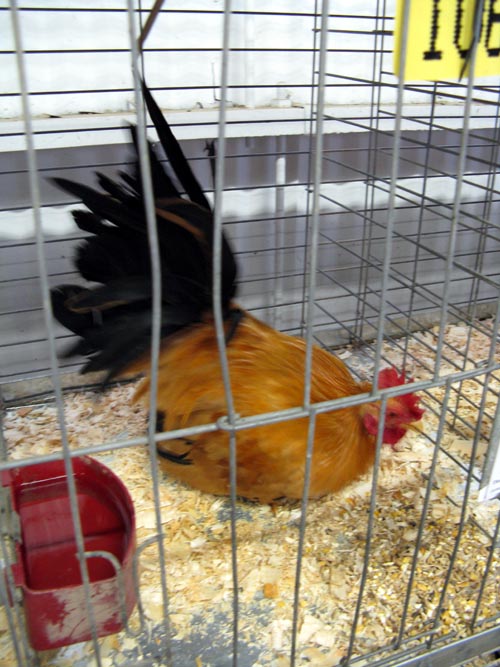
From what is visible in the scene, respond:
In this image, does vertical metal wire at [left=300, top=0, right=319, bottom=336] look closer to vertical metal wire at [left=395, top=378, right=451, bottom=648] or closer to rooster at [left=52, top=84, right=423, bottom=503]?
rooster at [left=52, top=84, right=423, bottom=503]

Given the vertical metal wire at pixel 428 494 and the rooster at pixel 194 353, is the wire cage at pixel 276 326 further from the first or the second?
the rooster at pixel 194 353

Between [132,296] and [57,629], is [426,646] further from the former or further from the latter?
[132,296]

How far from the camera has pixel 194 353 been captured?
1.38 meters

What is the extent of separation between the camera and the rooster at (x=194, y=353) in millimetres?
1226

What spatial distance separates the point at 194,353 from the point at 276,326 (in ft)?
2.46

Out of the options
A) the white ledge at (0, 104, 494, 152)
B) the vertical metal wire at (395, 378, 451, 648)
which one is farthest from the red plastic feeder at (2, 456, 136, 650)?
the white ledge at (0, 104, 494, 152)

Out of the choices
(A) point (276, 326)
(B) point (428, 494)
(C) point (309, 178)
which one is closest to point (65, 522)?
(B) point (428, 494)

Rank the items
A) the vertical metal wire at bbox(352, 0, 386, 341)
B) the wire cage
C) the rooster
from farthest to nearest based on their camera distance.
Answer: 1. the vertical metal wire at bbox(352, 0, 386, 341)
2. the rooster
3. the wire cage

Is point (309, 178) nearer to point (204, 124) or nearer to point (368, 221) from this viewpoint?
point (368, 221)

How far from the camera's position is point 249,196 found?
6.20 feet

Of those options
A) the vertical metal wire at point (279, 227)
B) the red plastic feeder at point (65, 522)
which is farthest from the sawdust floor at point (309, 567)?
the vertical metal wire at point (279, 227)

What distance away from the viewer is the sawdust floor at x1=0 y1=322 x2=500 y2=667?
1104mm

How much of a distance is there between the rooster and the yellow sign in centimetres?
61

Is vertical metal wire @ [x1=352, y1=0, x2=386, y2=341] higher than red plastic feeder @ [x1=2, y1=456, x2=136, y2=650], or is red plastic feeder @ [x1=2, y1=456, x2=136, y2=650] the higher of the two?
vertical metal wire @ [x1=352, y1=0, x2=386, y2=341]
